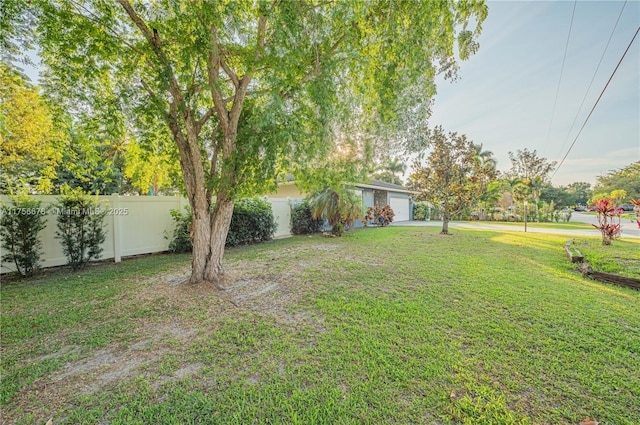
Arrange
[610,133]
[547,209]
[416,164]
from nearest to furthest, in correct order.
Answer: [416,164]
[610,133]
[547,209]

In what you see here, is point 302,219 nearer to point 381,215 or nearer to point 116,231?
point 381,215

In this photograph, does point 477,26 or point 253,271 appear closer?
point 477,26

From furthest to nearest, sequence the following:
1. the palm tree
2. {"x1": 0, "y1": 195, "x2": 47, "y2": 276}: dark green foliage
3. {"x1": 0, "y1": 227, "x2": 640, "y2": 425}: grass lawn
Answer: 1. the palm tree
2. {"x1": 0, "y1": 195, "x2": 47, "y2": 276}: dark green foliage
3. {"x1": 0, "y1": 227, "x2": 640, "y2": 425}: grass lawn

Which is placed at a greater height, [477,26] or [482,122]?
[482,122]

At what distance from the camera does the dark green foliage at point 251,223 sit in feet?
27.4

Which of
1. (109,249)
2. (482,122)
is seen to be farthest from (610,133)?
(109,249)

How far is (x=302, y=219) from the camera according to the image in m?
11.6

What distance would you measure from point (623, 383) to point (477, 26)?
4.43 metres

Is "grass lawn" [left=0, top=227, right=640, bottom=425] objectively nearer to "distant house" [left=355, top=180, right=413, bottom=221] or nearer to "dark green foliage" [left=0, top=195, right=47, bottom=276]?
"dark green foliage" [left=0, top=195, right=47, bottom=276]

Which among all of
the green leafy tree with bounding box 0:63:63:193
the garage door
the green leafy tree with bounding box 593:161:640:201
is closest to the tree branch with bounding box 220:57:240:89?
the green leafy tree with bounding box 0:63:63:193

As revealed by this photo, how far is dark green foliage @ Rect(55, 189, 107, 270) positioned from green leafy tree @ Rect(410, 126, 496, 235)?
36.9 ft

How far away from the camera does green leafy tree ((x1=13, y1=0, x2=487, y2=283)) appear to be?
3.35m

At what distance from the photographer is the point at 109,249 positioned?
6.19m

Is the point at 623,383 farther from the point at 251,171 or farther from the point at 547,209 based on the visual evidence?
the point at 547,209
